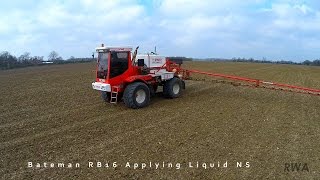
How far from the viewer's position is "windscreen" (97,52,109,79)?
12648 millimetres

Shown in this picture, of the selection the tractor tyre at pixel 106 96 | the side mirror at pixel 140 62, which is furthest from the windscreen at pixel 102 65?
the side mirror at pixel 140 62

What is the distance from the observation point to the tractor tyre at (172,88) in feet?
47.6

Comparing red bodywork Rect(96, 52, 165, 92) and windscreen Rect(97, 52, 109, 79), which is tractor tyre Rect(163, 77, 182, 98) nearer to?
red bodywork Rect(96, 52, 165, 92)

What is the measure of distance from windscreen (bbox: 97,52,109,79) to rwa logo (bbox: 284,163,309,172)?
7.41 m

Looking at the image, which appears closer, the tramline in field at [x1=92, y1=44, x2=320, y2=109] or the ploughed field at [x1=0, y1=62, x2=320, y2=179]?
the ploughed field at [x1=0, y1=62, x2=320, y2=179]

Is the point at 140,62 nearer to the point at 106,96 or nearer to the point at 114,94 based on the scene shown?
the point at 114,94

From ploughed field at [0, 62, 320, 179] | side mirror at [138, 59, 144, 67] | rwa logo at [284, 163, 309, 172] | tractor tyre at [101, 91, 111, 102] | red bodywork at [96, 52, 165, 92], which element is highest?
side mirror at [138, 59, 144, 67]

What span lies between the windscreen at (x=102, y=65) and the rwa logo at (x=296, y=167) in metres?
7.41

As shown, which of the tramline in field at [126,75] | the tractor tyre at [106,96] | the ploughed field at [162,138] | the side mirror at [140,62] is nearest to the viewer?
the ploughed field at [162,138]

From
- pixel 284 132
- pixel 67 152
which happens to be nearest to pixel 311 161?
pixel 284 132

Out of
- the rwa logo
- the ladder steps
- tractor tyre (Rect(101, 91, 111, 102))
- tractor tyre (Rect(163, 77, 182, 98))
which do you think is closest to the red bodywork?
the ladder steps

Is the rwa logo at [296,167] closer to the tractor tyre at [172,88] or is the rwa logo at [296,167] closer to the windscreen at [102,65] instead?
the windscreen at [102,65]

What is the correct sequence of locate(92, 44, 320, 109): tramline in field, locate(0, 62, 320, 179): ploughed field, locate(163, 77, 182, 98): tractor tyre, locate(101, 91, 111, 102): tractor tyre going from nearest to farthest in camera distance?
locate(0, 62, 320, 179): ploughed field < locate(92, 44, 320, 109): tramline in field < locate(101, 91, 111, 102): tractor tyre < locate(163, 77, 182, 98): tractor tyre

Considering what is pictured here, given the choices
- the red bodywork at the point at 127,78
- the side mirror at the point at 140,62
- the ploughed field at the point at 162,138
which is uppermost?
the side mirror at the point at 140,62
